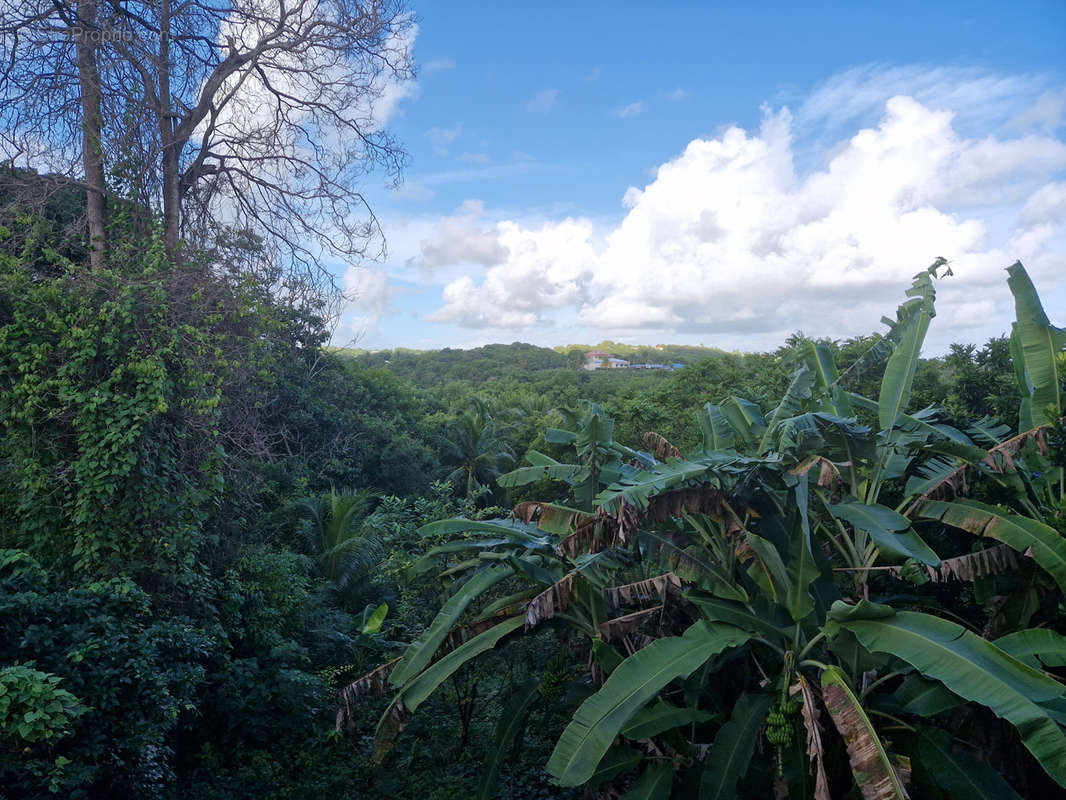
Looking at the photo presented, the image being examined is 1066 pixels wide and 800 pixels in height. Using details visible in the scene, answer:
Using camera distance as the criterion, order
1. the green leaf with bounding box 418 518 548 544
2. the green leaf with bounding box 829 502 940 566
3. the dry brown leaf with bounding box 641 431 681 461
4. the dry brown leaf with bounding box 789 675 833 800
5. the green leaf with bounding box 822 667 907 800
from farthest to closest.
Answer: the dry brown leaf with bounding box 641 431 681 461 < the green leaf with bounding box 418 518 548 544 < the green leaf with bounding box 829 502 940 566 < the dry brown leaf with bounding box 789 675 833 800 < the green leaf with bounding box 822 667 907 800

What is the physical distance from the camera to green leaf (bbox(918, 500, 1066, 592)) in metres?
4.36

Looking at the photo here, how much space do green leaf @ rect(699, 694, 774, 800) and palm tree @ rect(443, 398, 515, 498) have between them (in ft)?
68.1

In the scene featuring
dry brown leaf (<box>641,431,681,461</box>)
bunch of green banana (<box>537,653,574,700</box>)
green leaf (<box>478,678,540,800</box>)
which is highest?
dry brown leaf (<box>641,431,681,461</box>)

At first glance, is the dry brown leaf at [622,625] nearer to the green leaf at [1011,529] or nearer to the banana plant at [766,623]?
the banana plant at [766,623]

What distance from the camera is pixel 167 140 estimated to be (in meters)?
8.96

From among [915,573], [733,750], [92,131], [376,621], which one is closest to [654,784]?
[733,750]

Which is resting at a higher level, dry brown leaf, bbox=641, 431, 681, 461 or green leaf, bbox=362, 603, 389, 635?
dry brown leaf, bbox=641, 431, 681, 461

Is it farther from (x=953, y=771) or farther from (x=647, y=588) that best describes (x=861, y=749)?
(x=647, y=588)

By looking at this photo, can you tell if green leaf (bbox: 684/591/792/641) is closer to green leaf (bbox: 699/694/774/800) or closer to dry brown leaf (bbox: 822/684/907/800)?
green leaf (bbox: 699/694/774/800)

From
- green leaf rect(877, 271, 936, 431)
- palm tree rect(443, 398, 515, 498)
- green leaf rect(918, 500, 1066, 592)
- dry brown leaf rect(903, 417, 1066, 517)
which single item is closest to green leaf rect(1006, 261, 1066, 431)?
dry brown leaf rect(903, 417, 1066, 517)

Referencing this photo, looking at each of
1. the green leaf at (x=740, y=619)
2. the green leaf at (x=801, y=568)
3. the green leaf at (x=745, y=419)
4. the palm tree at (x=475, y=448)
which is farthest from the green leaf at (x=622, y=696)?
the palm tree at (x=475, y=448)

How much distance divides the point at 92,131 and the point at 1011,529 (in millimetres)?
9816

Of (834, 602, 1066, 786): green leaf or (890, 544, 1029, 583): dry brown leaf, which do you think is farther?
(890, 544, 1029, 583): dry brown leaf

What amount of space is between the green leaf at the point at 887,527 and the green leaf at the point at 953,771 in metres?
1.14
